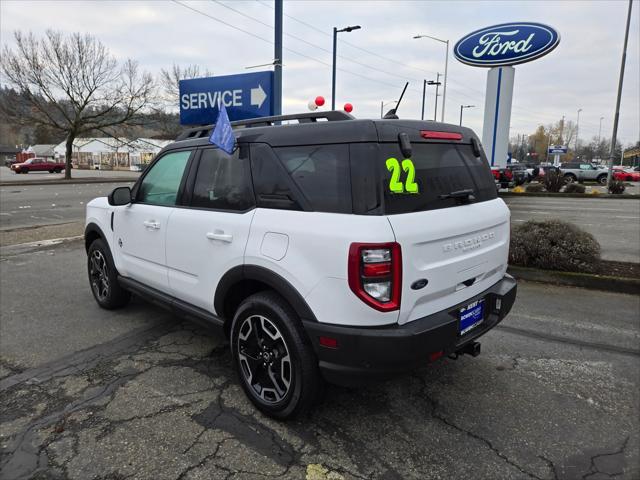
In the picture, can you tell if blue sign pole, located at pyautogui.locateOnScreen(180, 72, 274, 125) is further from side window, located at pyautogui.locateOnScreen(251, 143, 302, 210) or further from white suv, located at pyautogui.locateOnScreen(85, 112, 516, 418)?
side window, located at pyautogui.locateOnScreen(251, 143, 302, 210)

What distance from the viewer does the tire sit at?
2.63m

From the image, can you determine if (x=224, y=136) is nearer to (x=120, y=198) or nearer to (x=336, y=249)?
(x=336, y=249)

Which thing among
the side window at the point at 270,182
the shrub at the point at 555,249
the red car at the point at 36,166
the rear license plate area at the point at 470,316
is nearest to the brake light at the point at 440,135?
the side window at the point at 270,182

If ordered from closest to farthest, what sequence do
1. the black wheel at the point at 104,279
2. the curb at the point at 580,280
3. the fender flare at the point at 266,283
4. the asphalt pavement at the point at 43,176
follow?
the fender flare at the point at 266,283, the black wheel at the point at 104,279, the curb at the point at 580,280, the asphalt pavement at the point at 43,176

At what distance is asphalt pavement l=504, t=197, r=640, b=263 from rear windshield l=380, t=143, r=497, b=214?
5.51m

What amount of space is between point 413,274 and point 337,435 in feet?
3.73

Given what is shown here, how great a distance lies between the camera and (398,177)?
2.46 meters

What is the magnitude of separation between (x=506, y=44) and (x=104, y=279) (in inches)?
638

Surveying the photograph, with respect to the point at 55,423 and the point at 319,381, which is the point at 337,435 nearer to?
the point at 319,381

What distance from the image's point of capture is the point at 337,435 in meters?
2.74

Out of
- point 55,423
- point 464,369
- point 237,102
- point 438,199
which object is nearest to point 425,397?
point 464,369

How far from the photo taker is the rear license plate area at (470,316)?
277cm

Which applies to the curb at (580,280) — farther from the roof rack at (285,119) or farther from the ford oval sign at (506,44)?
the ford oval sign at (506,44)

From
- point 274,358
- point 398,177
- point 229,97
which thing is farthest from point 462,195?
point 229,97
